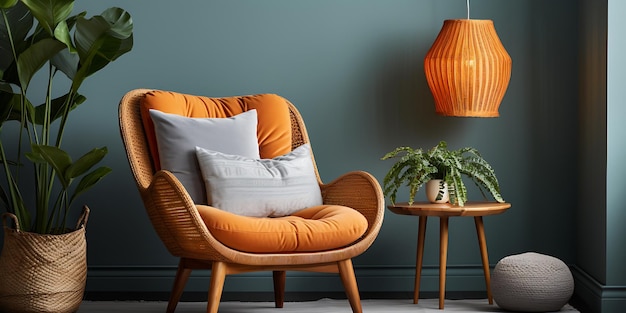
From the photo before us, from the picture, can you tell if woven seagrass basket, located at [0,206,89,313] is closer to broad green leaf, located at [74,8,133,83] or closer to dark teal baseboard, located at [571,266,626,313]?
broad green leaf, located at [74,8,133,83]

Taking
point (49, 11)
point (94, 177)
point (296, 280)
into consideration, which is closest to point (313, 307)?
point (296, 280)

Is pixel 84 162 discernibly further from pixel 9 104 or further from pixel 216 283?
pixel 216 283

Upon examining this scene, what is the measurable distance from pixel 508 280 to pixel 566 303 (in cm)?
31

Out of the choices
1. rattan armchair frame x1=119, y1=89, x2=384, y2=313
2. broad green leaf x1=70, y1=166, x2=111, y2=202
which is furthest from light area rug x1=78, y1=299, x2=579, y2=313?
broad green leaf x1=70, y1=166, x2=111, y2=202

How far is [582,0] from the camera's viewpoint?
380 centimetres

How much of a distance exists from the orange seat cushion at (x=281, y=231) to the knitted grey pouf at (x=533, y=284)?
74 cm

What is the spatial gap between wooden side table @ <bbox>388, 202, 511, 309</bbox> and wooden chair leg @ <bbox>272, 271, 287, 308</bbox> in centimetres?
53

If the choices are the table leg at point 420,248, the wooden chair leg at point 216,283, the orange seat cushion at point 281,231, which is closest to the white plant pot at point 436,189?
the table leg at point 420,248

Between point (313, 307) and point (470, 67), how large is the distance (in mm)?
1196

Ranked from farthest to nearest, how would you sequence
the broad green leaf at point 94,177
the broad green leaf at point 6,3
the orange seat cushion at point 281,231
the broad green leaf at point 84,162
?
the broad green leaf at point 94,177 < the broad green leaf at point 84,162 < the broad green leaf at point 6,3 < the orange seat cushion at point 281,231

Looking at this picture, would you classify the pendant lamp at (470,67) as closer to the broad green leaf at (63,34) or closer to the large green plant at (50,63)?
the large green plant at (50,63)

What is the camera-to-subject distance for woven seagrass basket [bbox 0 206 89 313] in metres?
3.20

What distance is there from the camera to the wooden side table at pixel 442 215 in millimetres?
3377

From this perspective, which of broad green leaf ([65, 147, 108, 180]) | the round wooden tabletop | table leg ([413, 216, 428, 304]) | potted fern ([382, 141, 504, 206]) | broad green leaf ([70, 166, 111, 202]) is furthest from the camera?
table leg ([413, 216, 428, 304])
